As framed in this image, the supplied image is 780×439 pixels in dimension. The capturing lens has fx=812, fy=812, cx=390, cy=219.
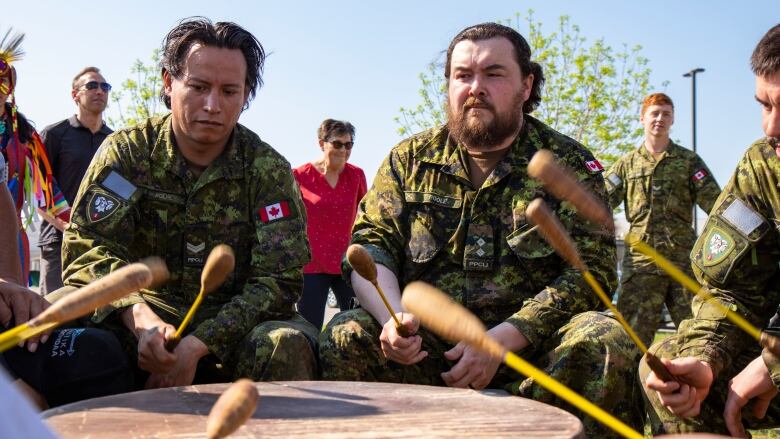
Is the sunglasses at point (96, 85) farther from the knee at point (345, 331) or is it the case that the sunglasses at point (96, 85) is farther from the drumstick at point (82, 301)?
the drumstick at point (82, 301)

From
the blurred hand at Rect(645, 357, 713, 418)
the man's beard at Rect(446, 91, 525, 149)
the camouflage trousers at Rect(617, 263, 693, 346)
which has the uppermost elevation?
the man's beard at Rect(446, 91, 525, 149)

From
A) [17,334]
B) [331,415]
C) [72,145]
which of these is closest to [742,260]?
[331,415]

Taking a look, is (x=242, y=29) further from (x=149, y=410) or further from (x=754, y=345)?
(x=754, y=345)

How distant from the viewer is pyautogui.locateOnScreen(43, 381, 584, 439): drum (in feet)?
5.85

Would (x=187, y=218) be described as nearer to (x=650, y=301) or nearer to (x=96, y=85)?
(x=96, y=85)

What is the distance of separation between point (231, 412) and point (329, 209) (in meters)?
5.88

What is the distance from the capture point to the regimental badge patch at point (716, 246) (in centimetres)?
292

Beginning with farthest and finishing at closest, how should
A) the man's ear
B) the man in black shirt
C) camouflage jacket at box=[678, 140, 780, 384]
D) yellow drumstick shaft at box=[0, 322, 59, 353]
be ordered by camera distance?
1. the man in black shirt
2. the man's ear
3. camouflage jacket at box=[678, 140, 780, 384]
4. yellow drumstick shaft at box=[0, 322, 59, 353]

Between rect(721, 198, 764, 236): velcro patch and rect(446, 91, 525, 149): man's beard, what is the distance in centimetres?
95

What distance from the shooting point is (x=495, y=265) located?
3305 millimetres

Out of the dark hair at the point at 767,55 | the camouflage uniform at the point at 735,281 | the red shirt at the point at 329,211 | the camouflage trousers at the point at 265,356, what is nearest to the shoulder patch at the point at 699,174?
the red shirt at the point at 329,211

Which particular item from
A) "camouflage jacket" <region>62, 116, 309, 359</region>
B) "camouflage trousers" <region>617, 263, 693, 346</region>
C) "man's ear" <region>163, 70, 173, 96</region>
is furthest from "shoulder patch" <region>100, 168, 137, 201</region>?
"camouflage trousers" <region>617, 263, 693, 346</region>

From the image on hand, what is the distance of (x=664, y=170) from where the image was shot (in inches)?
302

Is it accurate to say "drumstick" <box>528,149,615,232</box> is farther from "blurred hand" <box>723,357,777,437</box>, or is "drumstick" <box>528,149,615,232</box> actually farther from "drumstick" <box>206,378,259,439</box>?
"drumstick" <box>206,378,259,439</box>
